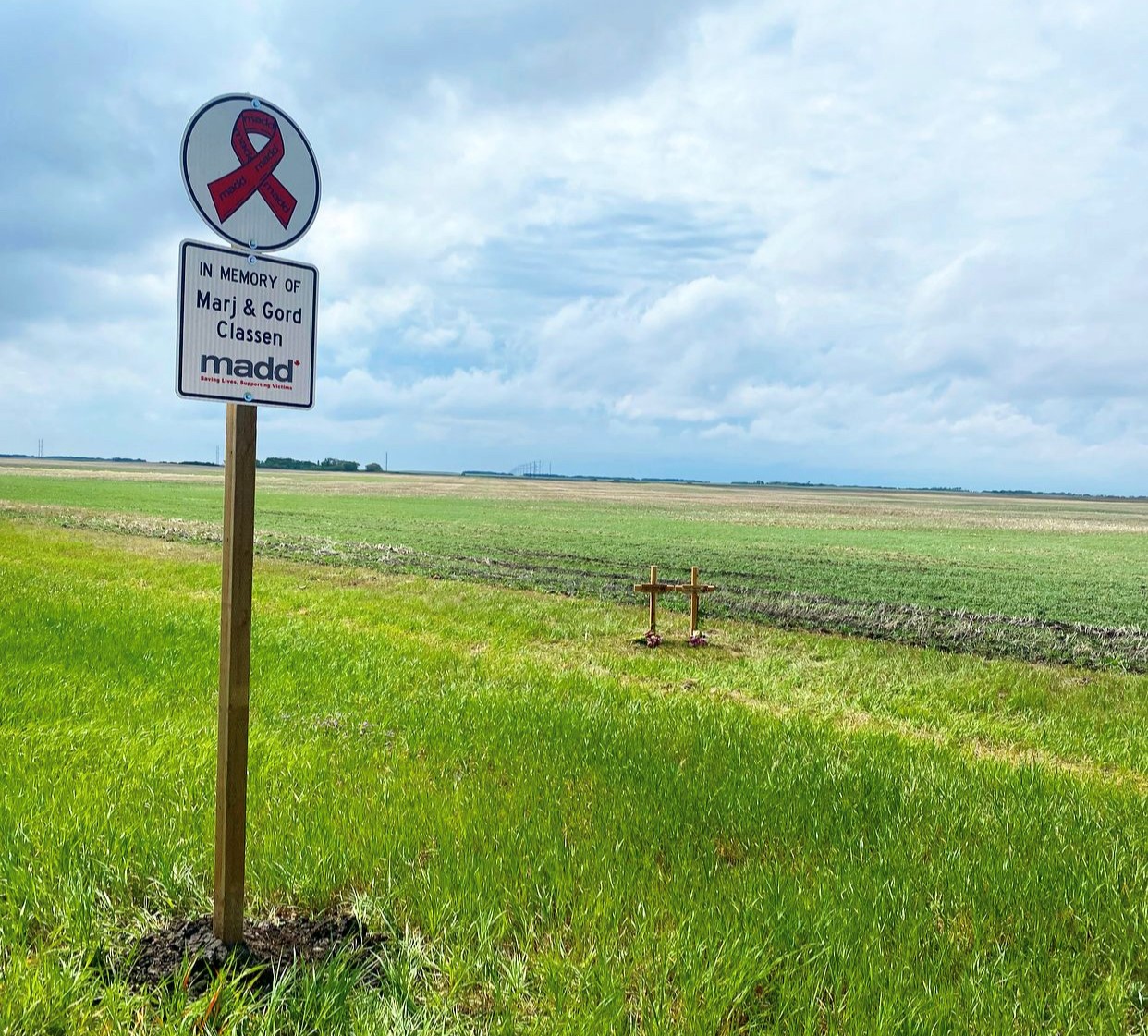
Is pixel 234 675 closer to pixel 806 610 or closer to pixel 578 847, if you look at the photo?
pixel 578 847

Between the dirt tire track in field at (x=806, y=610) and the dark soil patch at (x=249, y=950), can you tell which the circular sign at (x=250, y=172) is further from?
the dirt tire track in field at (x=806, y=610)

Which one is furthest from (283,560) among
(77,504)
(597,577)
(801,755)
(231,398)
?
(77,504)

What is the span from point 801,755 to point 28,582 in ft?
54.4

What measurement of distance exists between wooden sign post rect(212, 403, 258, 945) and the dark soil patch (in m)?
0.11

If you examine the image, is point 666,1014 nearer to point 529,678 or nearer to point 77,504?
point 529,678

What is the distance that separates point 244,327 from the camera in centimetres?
353

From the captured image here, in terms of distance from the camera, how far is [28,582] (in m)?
16.2

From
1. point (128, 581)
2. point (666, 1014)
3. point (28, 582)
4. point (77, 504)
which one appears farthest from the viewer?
point (77, 504)

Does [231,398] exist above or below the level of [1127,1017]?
above

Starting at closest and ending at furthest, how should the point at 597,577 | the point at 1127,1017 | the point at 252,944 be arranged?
1. the point at 1127,1017
2. the point at 252,944
3. the point at 597,577

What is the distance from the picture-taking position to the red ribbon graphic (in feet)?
11.8

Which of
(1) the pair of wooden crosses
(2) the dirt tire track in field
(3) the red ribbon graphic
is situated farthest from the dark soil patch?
(2) the dirt tire track in field

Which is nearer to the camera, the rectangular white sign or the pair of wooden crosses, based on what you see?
the rectangular white sign

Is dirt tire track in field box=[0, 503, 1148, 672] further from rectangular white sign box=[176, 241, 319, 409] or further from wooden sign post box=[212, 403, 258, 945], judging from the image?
rectangular white sign box=[176, 241, 319, 409]
